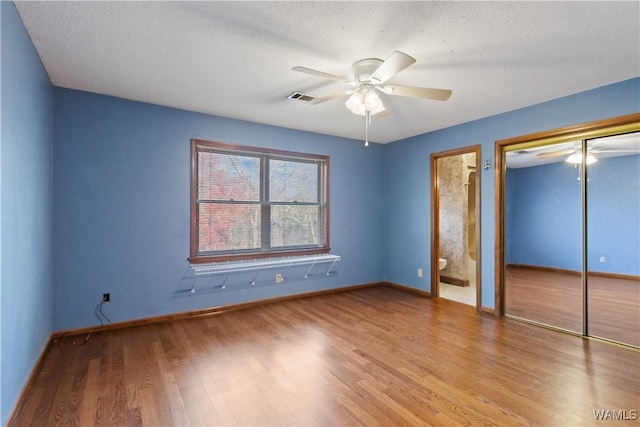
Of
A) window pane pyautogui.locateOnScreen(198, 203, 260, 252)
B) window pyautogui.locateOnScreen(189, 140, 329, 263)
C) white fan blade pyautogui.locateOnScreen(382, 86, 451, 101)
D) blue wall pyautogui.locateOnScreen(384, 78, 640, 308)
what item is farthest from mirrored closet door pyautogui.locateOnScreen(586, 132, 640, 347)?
window pane pyautogui.locateOnScreen(198, 203, 260, 252)

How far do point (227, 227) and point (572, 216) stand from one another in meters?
4.10

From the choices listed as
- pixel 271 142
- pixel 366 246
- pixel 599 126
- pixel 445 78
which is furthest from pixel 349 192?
pixel 599 126

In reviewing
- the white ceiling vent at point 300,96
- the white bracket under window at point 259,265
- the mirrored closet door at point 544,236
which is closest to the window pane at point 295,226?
the white bracket under window at point 259,265

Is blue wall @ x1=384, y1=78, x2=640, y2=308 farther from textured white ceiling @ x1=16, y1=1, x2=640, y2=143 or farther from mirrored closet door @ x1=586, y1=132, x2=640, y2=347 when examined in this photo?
mirrored closet door @ x1=586, y1=132, x2=640, y2=347

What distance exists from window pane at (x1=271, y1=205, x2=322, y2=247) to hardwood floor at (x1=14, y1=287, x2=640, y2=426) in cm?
129

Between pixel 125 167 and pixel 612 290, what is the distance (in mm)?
5375

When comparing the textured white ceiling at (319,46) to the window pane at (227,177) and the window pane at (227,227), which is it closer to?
the window pane at (227,177)

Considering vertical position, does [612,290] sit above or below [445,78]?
below

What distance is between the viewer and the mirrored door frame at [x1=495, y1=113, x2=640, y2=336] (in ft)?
10.0

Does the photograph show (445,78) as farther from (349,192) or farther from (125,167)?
(125,167)

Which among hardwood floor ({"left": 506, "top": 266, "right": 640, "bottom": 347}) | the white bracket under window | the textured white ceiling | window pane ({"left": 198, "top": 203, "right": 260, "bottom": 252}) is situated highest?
the textured white ceiling

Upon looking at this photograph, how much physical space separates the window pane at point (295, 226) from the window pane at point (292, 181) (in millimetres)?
149

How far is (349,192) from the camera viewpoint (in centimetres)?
526

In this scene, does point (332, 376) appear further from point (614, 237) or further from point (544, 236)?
point (614, 237)
